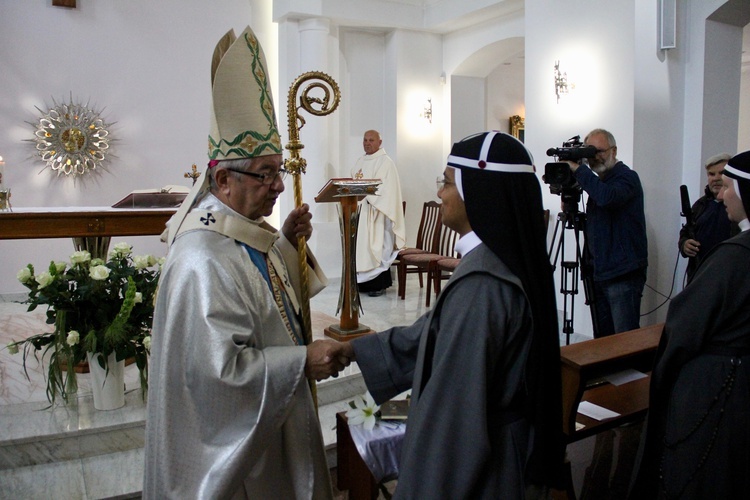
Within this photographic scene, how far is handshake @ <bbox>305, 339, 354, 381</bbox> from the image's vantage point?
1.76 meters

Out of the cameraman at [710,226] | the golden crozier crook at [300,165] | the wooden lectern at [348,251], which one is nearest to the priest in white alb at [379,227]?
the wooden lectern at [348,251]

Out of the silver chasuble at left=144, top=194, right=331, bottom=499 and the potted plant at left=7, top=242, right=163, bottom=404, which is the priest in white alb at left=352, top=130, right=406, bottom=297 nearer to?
the potted plant at left=7, top=242, right=163, bottom=404

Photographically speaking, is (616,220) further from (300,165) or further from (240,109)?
(240,109)

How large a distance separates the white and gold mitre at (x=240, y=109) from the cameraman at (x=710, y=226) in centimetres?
334

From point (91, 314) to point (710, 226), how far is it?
399 cm

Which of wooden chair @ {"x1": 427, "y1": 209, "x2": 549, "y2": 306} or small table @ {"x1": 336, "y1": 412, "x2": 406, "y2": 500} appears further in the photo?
wooden chair @ {"x1": 427, "y1": 209, "x2": 549, "y2": 306}

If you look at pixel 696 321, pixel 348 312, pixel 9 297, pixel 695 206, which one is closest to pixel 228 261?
pixel 696 321

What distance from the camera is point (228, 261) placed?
71.2 inches

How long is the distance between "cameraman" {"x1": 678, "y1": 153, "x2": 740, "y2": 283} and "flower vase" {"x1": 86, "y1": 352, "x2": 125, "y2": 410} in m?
3.65

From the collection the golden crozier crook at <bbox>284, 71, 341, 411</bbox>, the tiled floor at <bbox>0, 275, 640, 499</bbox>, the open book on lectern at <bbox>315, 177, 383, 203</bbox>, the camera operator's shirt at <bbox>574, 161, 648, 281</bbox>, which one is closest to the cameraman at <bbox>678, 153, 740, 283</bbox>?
the camera operator's shirt at <bbox>574, 161, 648, 281</bbox>

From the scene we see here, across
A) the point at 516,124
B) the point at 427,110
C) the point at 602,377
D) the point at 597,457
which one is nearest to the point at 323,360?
the point at 602,377

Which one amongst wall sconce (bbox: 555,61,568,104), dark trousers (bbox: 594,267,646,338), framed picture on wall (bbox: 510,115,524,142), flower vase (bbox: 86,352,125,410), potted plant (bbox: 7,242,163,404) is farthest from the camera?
framed picture on wall (bbox: 510,115,524,142)

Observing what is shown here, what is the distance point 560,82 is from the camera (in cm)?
599

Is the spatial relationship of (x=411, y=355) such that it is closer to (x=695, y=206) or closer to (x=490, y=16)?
(x=695, y=206)
